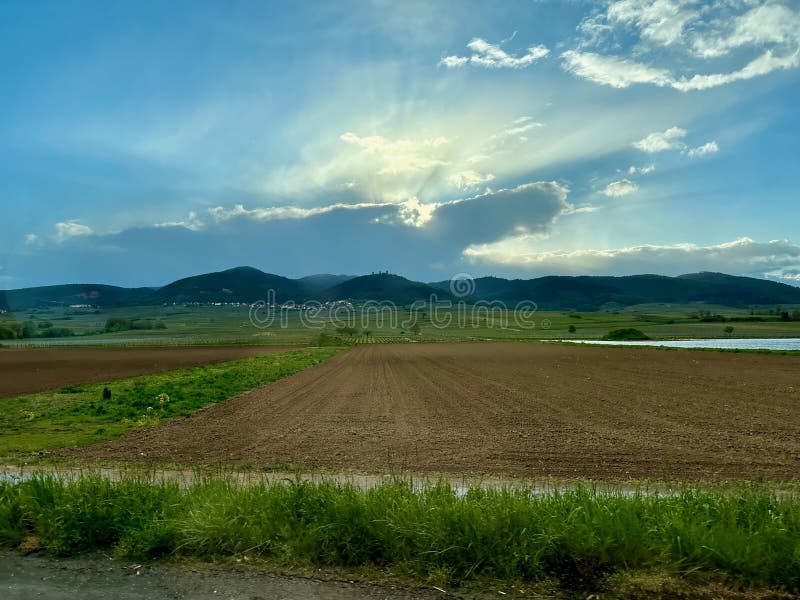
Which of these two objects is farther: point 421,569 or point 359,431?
point 359,431

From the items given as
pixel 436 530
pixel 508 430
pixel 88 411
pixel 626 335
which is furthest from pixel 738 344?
pixel 436 530

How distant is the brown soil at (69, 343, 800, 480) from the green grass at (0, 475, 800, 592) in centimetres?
473

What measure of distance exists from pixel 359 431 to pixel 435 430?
263 cm

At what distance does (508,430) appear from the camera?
59.3 ft

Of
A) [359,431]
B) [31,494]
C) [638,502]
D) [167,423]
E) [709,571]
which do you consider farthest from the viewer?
[167,423]

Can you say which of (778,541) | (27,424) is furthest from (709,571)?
(27,424)

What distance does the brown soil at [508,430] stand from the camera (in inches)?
519

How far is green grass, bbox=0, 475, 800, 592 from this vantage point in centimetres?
617

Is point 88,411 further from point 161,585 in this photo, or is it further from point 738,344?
point 738,344

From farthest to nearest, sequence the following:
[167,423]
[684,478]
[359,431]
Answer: [167,423] < [359,431] < [684,478]

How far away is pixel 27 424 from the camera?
20125 mm

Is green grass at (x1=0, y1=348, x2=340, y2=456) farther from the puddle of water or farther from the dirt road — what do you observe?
the puddle of water

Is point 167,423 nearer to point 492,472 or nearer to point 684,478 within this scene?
point 492,472

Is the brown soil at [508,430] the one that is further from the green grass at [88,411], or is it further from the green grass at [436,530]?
the green grass at [436,530]
